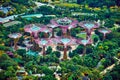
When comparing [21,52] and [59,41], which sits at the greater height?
[59,41]

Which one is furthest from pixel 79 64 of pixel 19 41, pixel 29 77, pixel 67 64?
pixel 19 41

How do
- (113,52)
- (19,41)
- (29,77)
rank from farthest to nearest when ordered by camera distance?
(19,41) < (113,52) < (29,77)

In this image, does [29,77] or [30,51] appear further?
[30,51]

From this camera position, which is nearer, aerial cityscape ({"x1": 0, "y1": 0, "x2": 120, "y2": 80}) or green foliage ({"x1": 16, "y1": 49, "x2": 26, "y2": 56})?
aerial cityscape ({"x1": 0, "y1": 0, "x2": 120, "y2": 80})

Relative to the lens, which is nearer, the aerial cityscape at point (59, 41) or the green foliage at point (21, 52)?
the aerial cityscape at point (59, 41)

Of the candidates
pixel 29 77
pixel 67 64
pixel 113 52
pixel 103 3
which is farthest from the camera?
pixel 103 3

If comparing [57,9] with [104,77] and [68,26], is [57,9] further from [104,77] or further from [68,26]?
[104,77]

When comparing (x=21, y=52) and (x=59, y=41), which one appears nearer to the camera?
(x=21, y=52)
